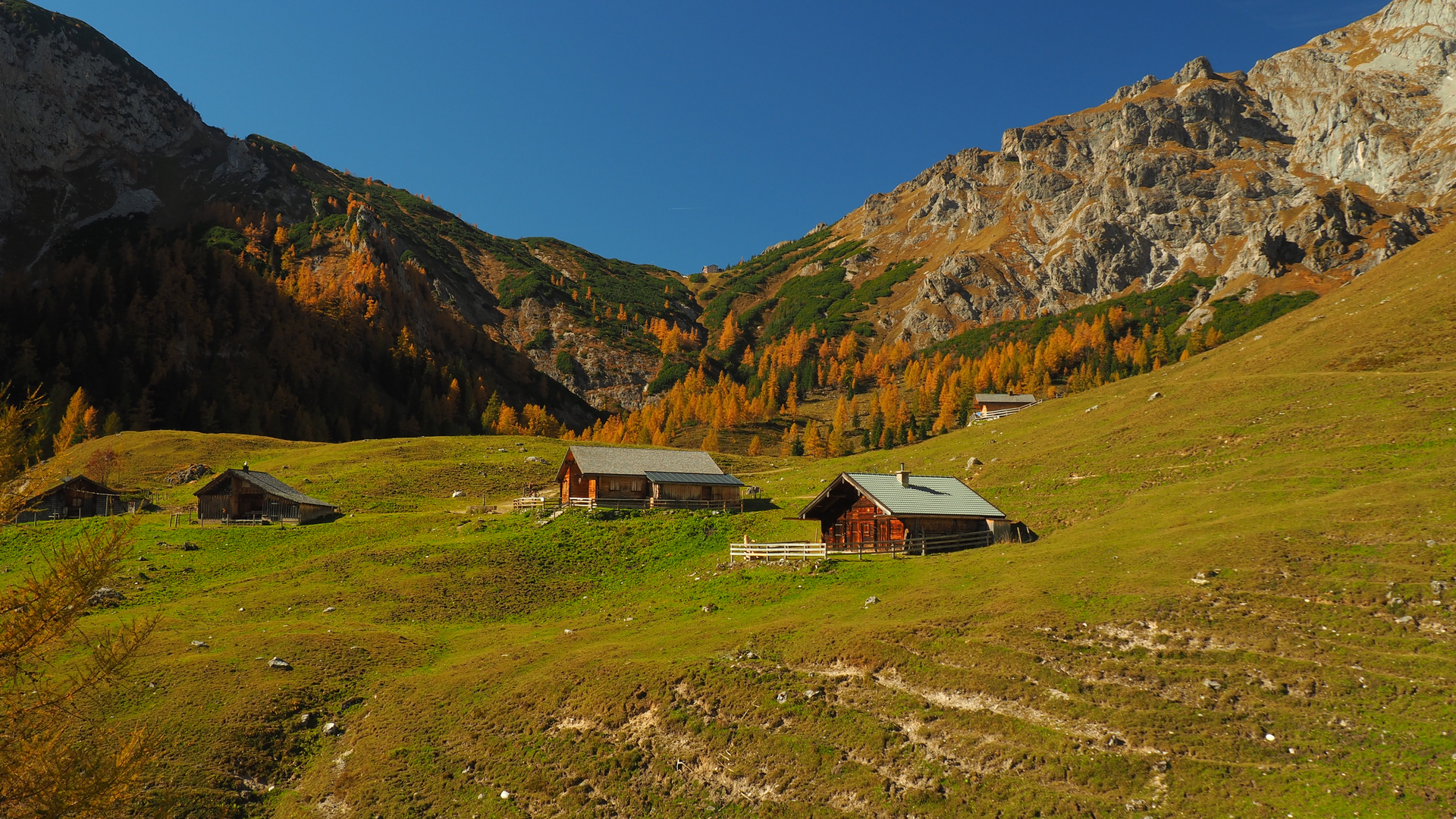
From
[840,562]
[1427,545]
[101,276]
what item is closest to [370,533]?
[840,562]

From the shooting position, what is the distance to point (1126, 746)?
23.4 metres

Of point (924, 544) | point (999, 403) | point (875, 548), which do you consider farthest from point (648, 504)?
point (999, 403)

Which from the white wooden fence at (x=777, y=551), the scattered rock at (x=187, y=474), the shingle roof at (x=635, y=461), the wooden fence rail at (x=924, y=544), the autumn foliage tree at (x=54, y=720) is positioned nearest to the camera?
the autumn foliage tree at (x=54, y=720)

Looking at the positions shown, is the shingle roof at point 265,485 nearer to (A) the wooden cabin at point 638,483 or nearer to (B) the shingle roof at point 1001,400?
(A) the wooden cabin at point 638,483

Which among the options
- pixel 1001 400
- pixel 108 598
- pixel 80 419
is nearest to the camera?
pixel 108 598

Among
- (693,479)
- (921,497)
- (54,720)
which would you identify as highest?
(693,479)

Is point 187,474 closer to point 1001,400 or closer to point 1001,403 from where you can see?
point 1001,403

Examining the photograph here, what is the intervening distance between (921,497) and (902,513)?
3989 millimetres

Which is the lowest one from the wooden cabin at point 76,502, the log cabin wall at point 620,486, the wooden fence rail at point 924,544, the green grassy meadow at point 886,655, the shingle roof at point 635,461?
the green grassy meadow at point 886,655

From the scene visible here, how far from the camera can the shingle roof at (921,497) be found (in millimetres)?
49525

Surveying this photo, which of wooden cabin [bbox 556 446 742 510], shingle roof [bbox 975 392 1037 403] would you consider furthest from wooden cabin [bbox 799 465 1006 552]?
shingle roof [bbox 975 392 1037 403]

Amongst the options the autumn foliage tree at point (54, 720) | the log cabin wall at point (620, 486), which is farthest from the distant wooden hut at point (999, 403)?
the autumn foliage tree at point (54, 720)

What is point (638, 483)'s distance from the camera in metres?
74.2

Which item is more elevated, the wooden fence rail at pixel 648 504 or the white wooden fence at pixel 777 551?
the wooden fence rail at pixel 648 504
